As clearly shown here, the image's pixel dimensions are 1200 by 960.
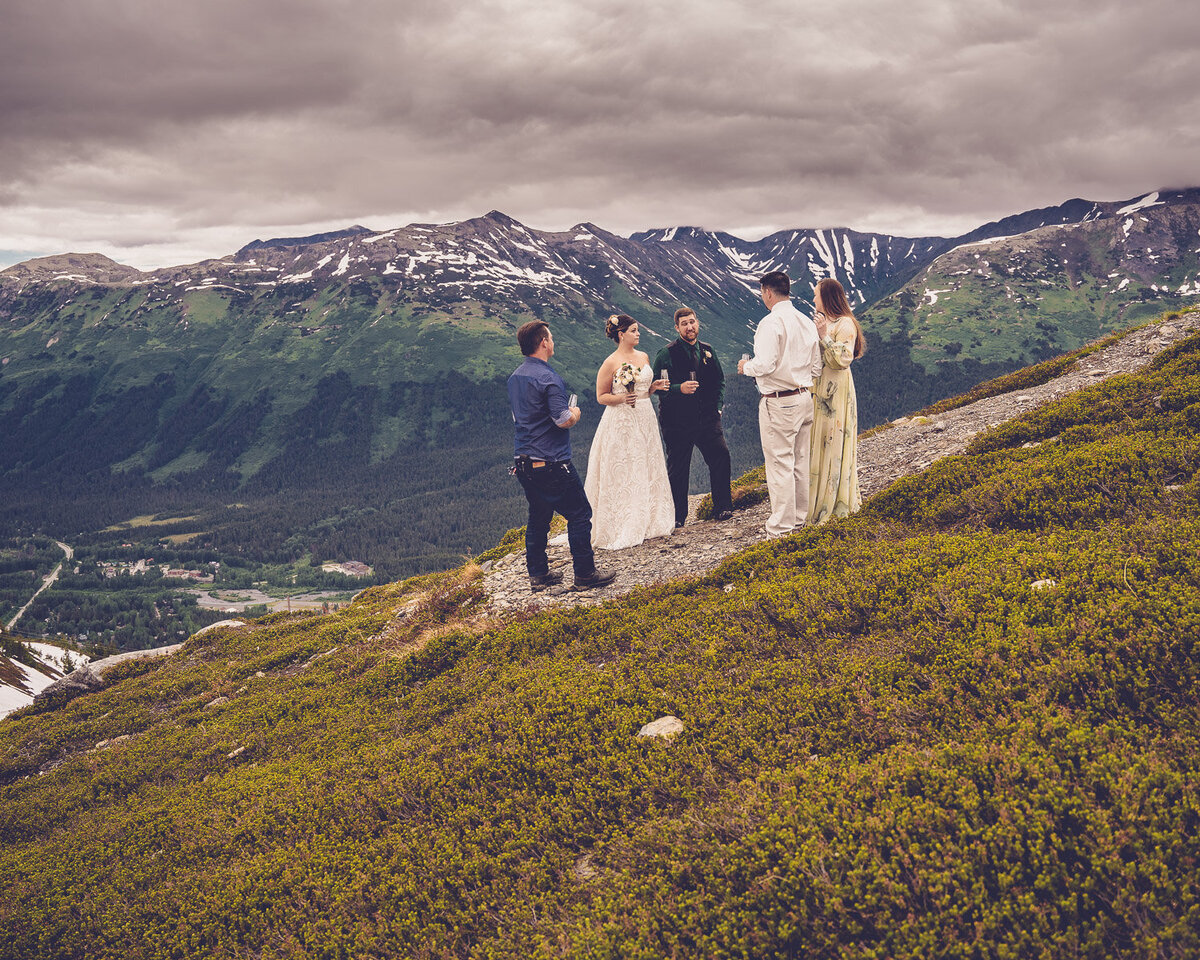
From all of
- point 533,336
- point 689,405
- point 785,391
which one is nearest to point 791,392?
point 785,391

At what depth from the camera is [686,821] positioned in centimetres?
510

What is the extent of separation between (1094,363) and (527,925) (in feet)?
76.3

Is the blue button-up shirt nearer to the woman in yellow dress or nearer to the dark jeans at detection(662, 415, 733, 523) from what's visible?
the dark jeans at detection(662, 415, 733, 523)

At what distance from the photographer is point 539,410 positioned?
11.4 metres

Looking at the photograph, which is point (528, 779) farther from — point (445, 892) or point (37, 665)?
point (37, 665)

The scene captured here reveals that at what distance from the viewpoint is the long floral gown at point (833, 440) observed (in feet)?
39.8

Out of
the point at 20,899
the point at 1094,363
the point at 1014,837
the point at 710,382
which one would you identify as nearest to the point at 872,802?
the point at 1014,837

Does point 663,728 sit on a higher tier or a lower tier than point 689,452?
lower

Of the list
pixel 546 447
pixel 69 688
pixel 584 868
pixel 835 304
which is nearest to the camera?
pixel 584 868

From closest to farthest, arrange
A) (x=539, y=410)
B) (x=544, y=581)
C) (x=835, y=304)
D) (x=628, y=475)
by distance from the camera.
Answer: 1. (x=539, y=410)
2. (x=835, y=304)
3. (x=544, y=581)
4. (x=628, y=475)

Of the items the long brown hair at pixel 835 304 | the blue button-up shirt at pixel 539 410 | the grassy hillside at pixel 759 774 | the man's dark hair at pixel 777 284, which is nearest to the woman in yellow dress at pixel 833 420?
the long brown hair at pixel 835 304

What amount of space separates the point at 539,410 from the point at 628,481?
3.85m

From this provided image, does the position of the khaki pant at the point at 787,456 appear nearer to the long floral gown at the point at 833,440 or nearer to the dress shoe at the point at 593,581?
the long floral gown at the point at 833,440

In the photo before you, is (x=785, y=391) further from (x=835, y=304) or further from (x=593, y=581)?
(x=593, y=581)
